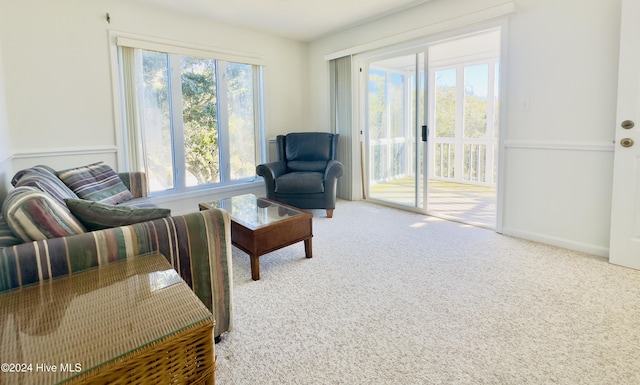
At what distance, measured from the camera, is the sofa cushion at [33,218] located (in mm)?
1330

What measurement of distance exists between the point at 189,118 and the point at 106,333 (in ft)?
12.7

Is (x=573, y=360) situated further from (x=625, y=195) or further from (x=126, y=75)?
(x=126, y=75)

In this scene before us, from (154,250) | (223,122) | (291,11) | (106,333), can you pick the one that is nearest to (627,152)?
(154,250)

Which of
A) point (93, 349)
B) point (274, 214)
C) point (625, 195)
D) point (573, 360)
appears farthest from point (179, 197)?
point (625, 195)

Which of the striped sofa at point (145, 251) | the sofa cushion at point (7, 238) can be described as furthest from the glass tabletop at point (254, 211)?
the sofa cushion at point (7, 238)

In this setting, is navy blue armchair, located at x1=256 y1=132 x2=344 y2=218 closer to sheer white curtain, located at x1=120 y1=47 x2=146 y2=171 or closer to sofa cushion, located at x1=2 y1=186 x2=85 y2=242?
sheer white curtain, located at x1=120 y1=47 x2=146 y2=171

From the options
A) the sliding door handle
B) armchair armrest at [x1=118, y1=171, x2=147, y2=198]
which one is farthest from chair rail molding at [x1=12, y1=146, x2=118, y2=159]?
the sliding door handle

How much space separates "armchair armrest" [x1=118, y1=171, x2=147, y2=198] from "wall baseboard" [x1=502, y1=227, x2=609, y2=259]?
3.54 metres

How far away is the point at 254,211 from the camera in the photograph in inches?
119

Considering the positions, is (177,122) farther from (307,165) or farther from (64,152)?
(307,165)

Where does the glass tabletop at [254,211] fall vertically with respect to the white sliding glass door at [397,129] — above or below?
below

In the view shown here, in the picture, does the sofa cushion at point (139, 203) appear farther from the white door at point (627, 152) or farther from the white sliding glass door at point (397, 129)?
the white door at point (627, 152)

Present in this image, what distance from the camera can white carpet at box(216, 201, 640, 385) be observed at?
61.6 inches

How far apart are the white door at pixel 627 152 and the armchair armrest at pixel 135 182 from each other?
3.98m
